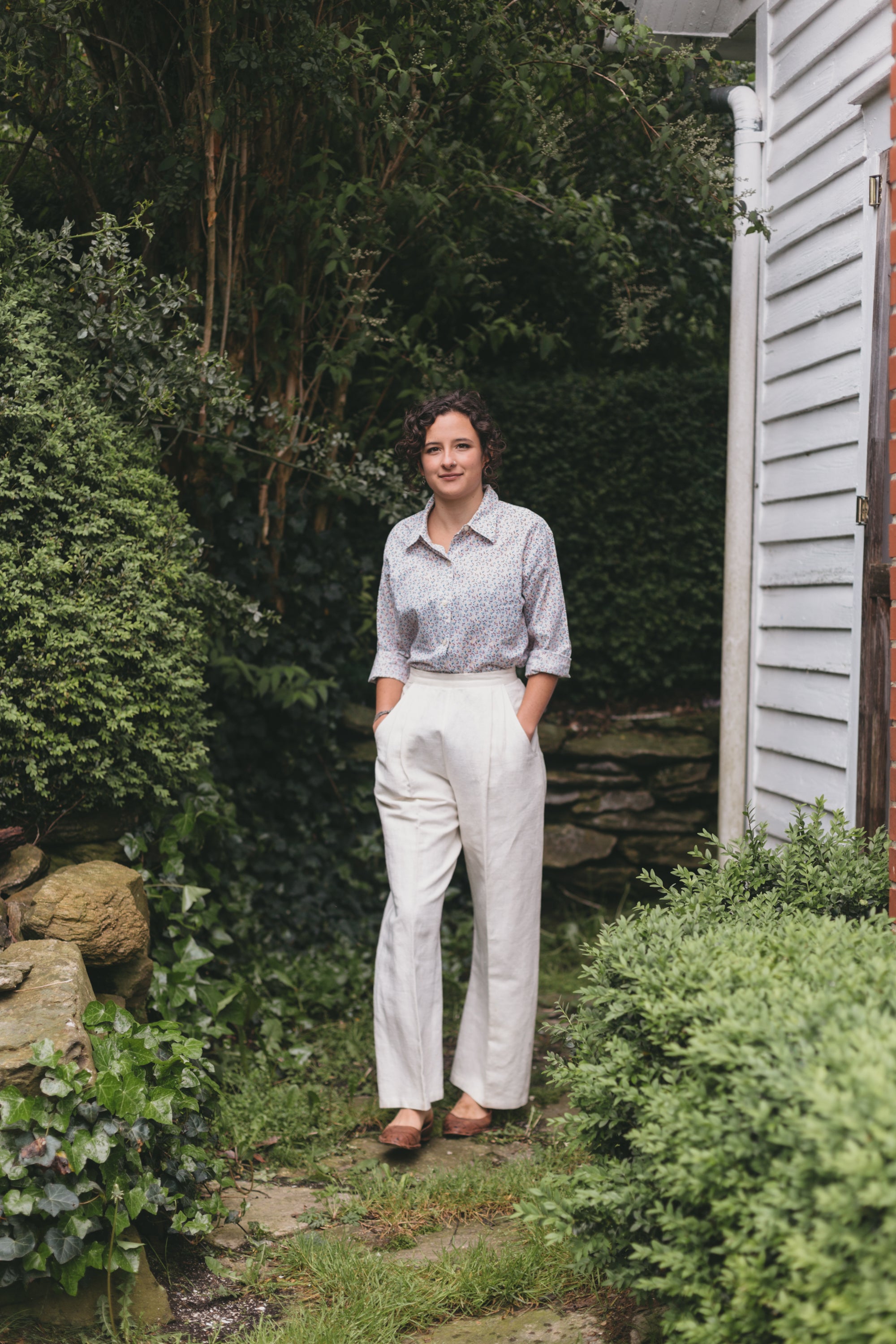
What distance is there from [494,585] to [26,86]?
250 cm

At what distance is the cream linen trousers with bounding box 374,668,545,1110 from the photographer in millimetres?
3188

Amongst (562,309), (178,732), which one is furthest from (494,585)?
(562,309)

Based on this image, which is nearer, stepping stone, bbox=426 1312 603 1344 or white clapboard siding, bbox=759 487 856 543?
stepping stone, bbox=426 1312 603 1344

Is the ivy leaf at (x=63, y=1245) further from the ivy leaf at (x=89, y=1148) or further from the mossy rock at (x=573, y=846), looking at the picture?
the mossy rock at (x=573, y=846)

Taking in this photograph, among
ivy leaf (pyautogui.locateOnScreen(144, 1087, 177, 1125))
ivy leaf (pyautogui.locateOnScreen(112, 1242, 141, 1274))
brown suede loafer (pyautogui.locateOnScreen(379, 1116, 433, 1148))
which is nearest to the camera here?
ivy leaf (pyautogui.locateOnScreen(112, 1242, 141, 1274))

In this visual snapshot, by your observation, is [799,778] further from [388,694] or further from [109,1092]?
[109,1092]

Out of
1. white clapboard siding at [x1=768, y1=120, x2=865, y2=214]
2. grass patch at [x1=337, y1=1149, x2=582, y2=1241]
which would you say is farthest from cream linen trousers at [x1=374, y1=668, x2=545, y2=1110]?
white clapboard siding at [x1=768, y1=120, x2=865, y2=214]

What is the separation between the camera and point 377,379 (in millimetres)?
4539

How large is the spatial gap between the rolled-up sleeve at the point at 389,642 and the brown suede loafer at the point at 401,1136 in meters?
1.26

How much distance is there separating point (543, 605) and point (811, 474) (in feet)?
3.48

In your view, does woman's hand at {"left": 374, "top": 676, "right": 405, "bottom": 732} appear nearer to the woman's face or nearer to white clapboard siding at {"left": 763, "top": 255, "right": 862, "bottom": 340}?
the woman's face

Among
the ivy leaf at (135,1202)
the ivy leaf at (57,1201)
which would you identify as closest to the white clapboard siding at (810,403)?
the ivy leaf at (135,1202)

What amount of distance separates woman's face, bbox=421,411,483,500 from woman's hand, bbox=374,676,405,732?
1.86ft

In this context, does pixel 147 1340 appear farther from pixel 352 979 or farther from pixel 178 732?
pixel 352 979
